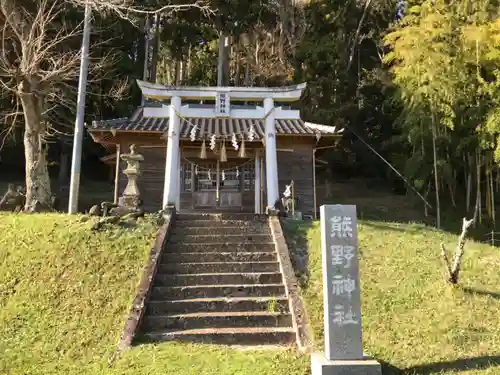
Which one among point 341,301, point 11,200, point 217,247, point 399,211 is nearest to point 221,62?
point 399,211

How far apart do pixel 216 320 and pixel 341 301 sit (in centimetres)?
227

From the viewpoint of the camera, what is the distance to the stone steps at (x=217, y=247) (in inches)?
375

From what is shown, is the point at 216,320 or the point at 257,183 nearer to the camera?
the point at 216,320

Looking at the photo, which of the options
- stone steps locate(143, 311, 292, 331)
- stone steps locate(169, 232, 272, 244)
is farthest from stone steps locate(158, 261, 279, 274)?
stone steps locate(143, 311, 292, 331)

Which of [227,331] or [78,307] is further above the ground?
[78,307]

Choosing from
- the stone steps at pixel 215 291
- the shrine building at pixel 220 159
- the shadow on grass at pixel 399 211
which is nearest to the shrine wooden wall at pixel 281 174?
the shrine building at pixel 220 159

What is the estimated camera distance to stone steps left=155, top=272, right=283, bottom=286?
843 centimetres

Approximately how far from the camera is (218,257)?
9.25m

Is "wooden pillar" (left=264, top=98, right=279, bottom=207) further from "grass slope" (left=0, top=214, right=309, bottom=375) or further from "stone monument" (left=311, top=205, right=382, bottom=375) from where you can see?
"stone monument" (left=311, top=205, right=382, bottom=375)

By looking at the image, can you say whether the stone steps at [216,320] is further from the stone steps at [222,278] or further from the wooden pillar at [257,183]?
the wooden pillar at [257,183]

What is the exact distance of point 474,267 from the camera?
873 cm

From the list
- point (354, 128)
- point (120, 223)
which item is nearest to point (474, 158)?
point (354, 128)

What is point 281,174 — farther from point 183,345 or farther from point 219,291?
point 183,345

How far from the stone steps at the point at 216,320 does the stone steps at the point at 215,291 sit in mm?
568
